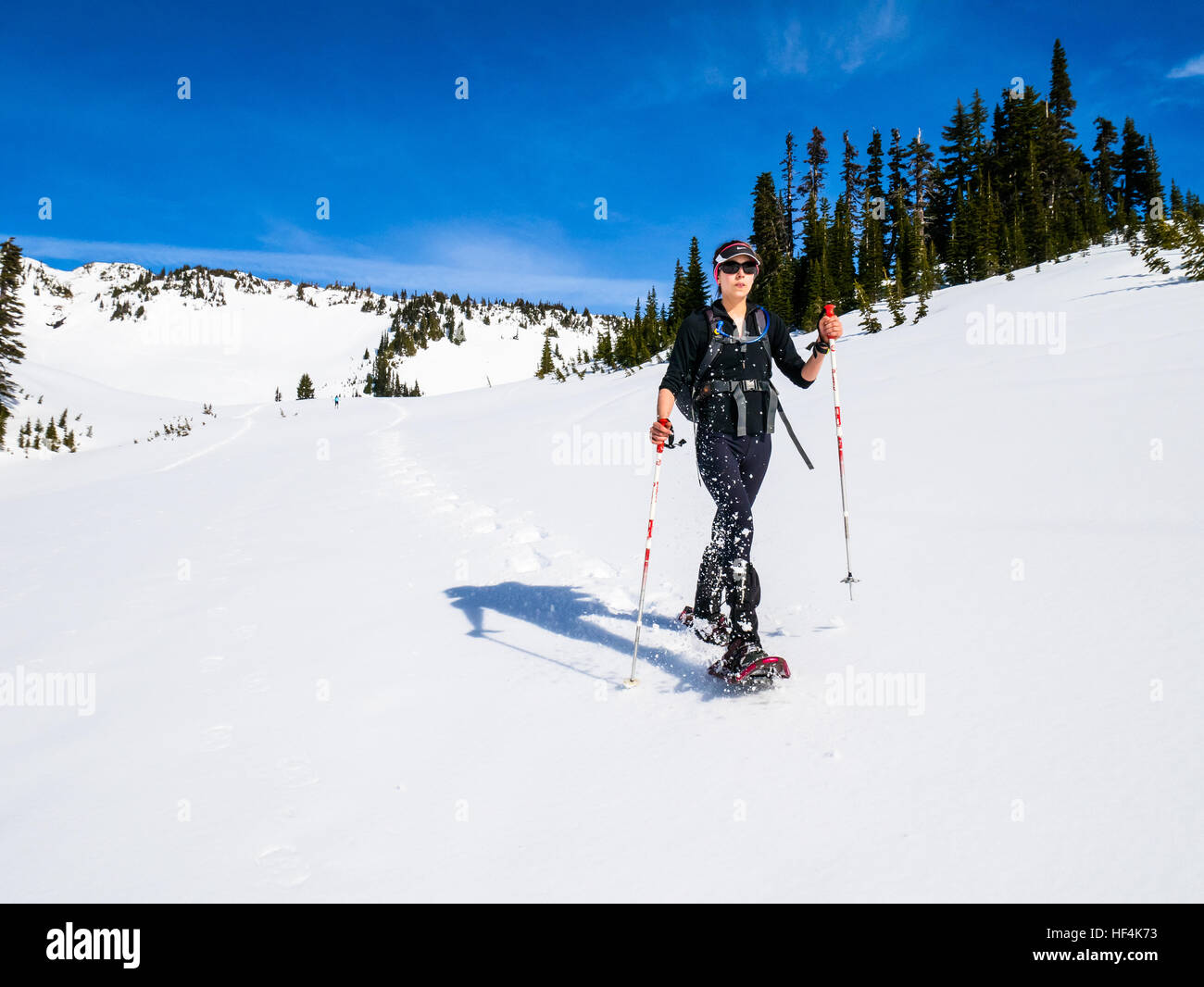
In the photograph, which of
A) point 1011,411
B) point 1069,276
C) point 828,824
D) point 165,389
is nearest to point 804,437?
point 1011,411

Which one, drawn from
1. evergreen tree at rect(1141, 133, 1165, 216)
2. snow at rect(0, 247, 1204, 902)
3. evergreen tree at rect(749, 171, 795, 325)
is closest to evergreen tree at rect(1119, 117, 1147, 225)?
evergreen tree at rect(1141, 133, 1165, 216)

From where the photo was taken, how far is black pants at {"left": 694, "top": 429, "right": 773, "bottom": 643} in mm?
3895

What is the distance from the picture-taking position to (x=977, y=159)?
5112cm

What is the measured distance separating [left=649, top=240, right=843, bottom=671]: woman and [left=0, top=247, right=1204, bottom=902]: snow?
2.22 ft

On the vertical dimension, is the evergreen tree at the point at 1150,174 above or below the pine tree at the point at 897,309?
above

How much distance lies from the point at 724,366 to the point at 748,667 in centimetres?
186

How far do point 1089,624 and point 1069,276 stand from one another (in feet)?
79.6

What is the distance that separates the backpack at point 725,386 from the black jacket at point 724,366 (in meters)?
0.02

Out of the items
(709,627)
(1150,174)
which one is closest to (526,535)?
(709,627)

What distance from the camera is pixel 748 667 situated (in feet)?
11.9

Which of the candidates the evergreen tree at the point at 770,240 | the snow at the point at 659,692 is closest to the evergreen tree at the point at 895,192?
the evergreen tree at the point at 770,240

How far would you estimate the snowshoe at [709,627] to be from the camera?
13.8 feet

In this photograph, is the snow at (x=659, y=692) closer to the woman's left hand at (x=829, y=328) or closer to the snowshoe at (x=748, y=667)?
the snowshoe at (x=748, y=667)

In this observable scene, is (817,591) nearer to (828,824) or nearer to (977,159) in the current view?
(828,824)
